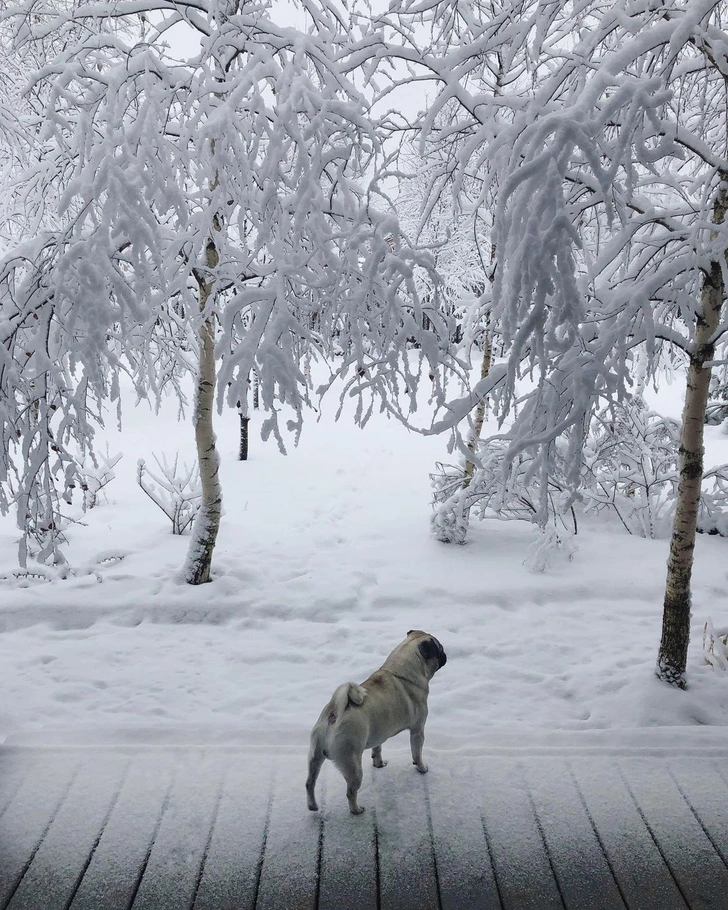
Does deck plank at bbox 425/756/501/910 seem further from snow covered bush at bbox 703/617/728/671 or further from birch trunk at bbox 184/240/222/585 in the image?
birch trunk at bbox 184/240/222/585

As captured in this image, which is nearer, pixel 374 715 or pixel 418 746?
pixel 374 715

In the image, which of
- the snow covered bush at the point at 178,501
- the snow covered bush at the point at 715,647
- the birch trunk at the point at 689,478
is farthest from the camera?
the snow covered bush at the point at 178,501

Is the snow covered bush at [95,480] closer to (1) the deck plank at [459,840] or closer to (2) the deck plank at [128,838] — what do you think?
(2) the deck plank at [128,838]

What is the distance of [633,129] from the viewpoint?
257 centimetres

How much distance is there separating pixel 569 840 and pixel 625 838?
0.26m

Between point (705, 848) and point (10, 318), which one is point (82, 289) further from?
point (705, 848)

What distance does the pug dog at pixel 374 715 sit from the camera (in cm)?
273

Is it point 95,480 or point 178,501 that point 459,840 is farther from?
point 95,480

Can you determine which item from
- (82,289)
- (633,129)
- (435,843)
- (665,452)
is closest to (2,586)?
(82,289)

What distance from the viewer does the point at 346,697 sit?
108 inches

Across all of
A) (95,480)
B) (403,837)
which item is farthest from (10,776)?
(95,480)

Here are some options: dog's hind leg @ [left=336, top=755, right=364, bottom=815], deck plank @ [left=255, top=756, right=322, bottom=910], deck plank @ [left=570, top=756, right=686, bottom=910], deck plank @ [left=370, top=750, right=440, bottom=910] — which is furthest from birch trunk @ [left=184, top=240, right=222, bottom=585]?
deck plank @ [left=570, top=756, right=686, bottom=910]

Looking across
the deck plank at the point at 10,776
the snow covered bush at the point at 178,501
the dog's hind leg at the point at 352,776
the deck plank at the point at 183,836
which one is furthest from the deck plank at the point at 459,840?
the snow covered bush at the point at 178,501

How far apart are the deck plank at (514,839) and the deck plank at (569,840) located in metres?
0.04
